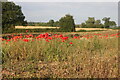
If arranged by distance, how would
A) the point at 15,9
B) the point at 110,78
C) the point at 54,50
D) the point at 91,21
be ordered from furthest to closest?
the point at 91,21
the point at 15,9
the point at 54,50
the point at 110,78

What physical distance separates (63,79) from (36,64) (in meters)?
1.27

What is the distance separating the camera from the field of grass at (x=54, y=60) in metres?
3.24

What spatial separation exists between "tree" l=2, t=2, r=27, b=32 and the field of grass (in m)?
24.2

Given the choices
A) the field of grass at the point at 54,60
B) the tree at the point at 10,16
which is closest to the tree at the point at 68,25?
the tree at the point at 10,16

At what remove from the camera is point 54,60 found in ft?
14.5

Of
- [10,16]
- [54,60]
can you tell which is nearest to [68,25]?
[10,16]

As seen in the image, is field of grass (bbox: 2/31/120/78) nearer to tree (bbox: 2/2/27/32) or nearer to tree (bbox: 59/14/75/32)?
tree (bbox: 2/2/27/32)

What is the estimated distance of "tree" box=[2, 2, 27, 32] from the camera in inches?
1117

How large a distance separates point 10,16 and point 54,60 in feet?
86.0

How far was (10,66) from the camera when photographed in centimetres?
389

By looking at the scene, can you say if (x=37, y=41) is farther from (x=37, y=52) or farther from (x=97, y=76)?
(x=97, y=76)

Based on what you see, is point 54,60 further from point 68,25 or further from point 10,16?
point 68,25

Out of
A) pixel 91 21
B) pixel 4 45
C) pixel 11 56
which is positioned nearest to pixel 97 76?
pixel 11 56

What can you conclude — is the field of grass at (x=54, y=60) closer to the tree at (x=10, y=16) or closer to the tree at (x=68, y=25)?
the tree at (x=10, y=16)
